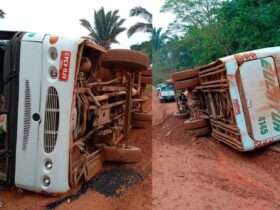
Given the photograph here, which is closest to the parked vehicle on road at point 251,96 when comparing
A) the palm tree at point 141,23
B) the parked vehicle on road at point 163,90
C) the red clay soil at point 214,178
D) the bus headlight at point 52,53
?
the red clay soil at point 214,178

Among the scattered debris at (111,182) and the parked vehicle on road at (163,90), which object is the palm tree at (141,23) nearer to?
the parked vehicle on road at (163,90)

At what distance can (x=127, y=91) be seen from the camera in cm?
232

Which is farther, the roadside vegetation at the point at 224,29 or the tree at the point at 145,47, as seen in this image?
the roadside vegetation at the point at 224,29

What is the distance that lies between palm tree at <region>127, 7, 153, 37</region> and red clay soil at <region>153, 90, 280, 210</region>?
62 cm

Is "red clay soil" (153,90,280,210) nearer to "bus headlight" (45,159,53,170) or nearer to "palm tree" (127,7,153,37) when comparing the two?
"palm tree" (127,7,153,37)

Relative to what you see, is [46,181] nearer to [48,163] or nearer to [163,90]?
[48,163]

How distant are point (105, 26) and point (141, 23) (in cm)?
80

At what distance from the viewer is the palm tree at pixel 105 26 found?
2197 millimetres

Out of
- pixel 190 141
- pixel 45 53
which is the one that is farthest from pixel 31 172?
pixel 190 141

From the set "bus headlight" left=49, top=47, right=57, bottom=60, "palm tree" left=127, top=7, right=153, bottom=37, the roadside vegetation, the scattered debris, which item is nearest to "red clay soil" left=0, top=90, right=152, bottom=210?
the scattered debris

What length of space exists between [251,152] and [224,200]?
190 cm

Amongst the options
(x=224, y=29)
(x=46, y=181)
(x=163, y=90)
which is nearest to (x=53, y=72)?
(x=46, y=181)

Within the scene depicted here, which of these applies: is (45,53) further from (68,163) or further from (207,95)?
(207,95)

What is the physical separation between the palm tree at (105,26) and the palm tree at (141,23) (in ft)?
0.61
